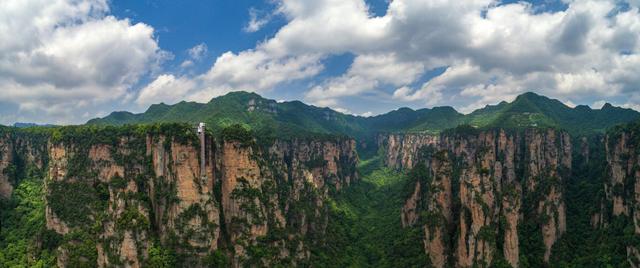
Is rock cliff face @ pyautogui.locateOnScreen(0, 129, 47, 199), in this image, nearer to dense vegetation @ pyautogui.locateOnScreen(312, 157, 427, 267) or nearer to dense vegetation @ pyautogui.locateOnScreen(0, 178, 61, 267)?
dense vegetation @ pyautogui.locateOnScreen(0, 178, 61, 267)

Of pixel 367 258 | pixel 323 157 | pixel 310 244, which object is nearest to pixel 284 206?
pixel 310 244

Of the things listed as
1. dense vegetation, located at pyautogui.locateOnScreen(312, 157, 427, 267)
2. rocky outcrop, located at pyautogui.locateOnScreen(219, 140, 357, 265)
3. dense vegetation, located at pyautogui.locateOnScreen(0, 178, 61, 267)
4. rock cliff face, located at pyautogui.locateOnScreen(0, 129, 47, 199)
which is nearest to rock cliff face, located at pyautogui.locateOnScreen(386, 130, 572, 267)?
dense vegetation, located at pyautogui.locateOnScreen(312, 157, 427, 267)

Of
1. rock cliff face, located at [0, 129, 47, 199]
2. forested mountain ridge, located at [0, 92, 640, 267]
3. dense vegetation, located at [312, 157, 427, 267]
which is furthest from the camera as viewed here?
rock cliff face, located at [0, 129, 47, 199]

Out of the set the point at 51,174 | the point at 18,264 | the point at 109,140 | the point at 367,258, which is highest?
the point at 109,140

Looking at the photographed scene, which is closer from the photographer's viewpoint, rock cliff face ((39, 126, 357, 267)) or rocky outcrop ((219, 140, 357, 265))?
rock cliff face ((39, 126, 357, 267))

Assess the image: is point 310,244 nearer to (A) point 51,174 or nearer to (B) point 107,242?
(B) point 107,242

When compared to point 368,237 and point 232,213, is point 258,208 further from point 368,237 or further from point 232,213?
point 368,237

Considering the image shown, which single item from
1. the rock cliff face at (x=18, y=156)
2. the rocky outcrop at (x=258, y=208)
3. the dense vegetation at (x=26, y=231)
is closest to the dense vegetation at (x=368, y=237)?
the rocky outcrop at (x=258, y=208)

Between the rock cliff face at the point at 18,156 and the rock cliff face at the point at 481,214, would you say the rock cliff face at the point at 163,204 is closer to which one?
the rock cliff face at the point at 18,156

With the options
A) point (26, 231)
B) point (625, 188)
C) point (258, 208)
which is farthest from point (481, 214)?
point (26, 231)
